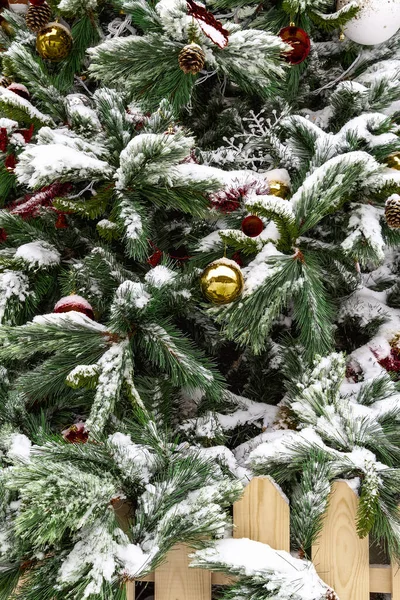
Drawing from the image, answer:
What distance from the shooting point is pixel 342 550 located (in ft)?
2.63

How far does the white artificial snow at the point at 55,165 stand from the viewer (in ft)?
2.54

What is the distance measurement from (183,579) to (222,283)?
0.49 m

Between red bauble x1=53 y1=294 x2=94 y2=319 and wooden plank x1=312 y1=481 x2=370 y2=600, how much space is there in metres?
0.53

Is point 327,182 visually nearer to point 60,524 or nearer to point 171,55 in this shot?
point 171,55

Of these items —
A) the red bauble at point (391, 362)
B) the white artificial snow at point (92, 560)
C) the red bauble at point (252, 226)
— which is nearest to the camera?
the white artificial snow at point (92, 560)

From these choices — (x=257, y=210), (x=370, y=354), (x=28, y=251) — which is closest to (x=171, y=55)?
(x=257, y=210)

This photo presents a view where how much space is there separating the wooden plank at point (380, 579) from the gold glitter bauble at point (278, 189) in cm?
68

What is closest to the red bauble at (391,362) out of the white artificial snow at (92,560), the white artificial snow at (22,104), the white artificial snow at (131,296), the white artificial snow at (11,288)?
the white artificial snow at (131,296)

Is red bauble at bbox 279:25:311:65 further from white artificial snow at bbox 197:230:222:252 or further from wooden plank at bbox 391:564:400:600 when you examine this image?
wooden plank at bbox 391:564:400:600

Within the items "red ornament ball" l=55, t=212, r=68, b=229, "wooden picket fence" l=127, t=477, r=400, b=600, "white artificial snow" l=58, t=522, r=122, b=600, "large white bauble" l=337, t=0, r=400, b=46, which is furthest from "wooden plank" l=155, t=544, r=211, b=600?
"large white bauble" l=337, t=0, r=400, b=46

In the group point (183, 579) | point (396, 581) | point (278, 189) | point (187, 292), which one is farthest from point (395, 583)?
point (278, 189)

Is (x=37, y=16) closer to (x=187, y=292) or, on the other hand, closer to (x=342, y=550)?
(x=187, y=292)

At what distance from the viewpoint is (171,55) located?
88 cm

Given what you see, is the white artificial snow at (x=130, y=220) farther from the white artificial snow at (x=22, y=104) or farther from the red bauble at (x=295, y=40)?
the red bauble at (x=295, y=40)
